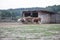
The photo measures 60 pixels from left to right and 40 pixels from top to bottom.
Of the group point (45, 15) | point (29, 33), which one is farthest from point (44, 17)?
point (29, 33)

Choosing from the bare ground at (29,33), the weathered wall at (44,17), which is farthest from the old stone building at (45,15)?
the bare ground at (29,33)

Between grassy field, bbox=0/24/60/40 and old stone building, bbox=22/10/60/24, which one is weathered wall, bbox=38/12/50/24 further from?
grassy field, bbox=0/24/60/40

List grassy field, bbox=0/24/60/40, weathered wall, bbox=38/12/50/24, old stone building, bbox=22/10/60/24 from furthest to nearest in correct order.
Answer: weathered wall, bbox=38/12/50/24 → old stone building, bbox=22/10/60/24 → grassy field, bbox=0/24/60/40

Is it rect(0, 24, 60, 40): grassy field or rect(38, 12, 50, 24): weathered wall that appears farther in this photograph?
rect(38, 12, 50, 24): weathered wall

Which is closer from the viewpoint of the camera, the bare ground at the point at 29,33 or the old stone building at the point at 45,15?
the bare ground at the point at 29,33

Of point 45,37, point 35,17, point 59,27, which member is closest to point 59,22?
point 59,27

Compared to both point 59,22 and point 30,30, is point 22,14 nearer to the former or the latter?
point 30,30

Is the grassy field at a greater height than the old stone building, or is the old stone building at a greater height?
the old stone building

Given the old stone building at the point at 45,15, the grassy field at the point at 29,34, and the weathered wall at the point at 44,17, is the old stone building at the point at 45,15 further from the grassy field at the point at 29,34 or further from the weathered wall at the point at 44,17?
the grassy field at the point at 29,34

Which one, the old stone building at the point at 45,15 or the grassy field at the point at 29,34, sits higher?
the old stone building at the point at 45,15

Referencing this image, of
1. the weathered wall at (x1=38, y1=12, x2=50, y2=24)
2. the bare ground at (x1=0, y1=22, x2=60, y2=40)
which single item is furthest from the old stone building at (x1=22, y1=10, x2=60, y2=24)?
the bare ground at (x1=0, y1=22, x2=60, y2=40)

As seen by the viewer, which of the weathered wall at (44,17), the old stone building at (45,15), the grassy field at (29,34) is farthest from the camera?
the weathered wall at (44,17)

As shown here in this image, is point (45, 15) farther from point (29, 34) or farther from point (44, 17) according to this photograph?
point (29, 34)

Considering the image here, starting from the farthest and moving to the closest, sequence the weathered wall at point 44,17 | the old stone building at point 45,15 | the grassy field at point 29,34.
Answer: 1. the weathered wall at point 44,17
2. the old stone building at point 45,15
3. the grassy field at point 29,34
